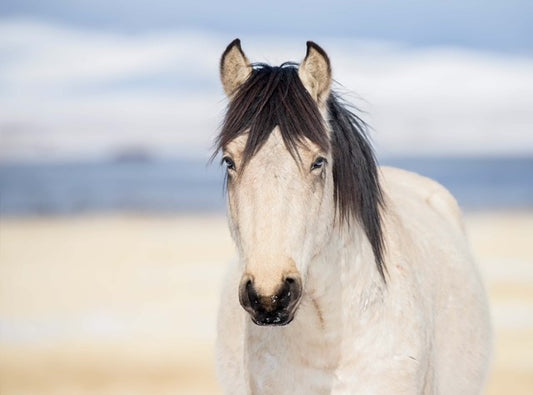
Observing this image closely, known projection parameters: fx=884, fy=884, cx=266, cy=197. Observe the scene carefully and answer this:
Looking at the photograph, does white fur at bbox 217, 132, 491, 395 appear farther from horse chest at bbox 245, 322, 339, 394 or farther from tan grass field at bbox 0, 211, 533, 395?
tan grass field at bbox 0, 211, 533, 395

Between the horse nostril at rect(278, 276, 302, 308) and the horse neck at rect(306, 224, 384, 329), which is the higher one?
the horse nostril at rect(278, 276, 302, 308)

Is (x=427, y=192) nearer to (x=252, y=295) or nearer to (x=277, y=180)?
(x=277, y=180)

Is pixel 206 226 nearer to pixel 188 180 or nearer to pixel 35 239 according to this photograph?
pixel 35 239

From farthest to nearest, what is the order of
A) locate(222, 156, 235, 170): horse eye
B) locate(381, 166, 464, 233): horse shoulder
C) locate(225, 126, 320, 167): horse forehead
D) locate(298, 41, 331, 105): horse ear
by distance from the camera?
locate(381, 166, 464, 233): horse shoulder < locate(298, 41, 331, 105): horse ear < locate(222, 156, 235, 170): horse eye < locate(225, 126, 320, 167): horse forehead

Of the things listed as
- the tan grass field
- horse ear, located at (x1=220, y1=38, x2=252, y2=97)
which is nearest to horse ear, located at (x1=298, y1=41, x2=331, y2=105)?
horse ear, located at (x1=220, y1=38, x2=252, y2=97)

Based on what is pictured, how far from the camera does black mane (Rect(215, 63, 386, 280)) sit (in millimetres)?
3602

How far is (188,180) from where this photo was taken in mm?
57562

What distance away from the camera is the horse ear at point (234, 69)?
3.86 m

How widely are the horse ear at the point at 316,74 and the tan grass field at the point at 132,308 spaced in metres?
6.21

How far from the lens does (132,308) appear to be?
14.0 metres

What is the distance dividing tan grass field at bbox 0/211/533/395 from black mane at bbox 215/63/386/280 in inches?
229

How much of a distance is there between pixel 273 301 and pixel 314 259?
0.62 m

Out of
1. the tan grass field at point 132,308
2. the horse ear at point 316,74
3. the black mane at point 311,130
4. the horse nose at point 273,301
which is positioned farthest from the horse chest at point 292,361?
the tan grass field at point 132,308

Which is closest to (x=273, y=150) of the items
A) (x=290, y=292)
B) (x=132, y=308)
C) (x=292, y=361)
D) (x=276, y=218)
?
(x=276, y=218)
